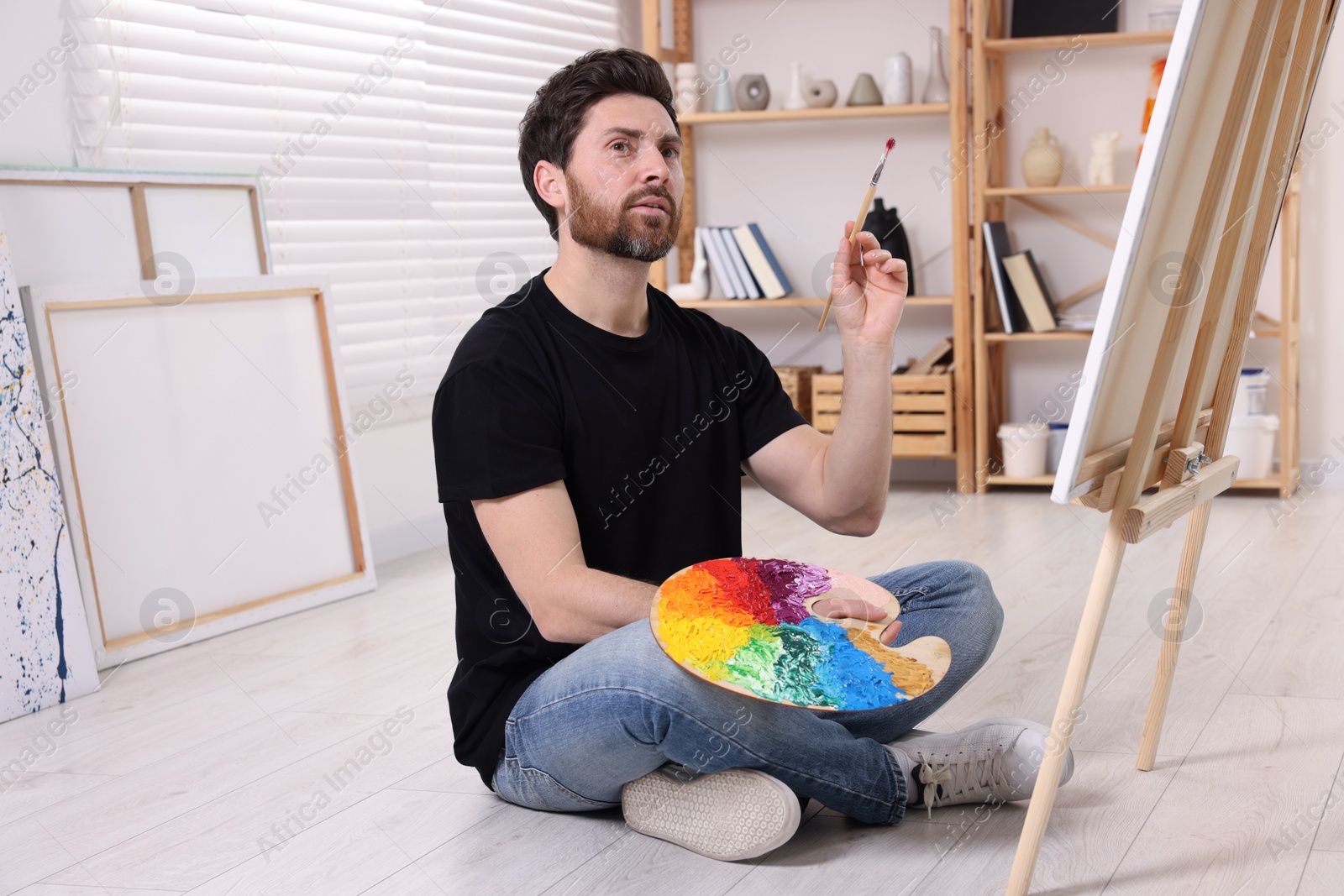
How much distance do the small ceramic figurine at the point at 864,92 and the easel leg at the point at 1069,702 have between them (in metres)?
3.10

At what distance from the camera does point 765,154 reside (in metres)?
4.54

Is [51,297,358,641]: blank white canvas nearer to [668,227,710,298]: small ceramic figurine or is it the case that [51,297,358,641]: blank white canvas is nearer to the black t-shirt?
Result: the black t-shirt

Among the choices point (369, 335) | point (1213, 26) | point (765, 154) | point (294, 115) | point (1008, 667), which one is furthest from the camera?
point (765, 154)

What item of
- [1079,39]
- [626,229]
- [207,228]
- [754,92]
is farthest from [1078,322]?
[626,229]

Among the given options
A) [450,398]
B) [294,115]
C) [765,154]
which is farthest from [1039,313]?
[450,398]

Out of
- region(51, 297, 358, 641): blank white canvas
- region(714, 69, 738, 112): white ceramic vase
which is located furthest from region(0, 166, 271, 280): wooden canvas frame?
region(714, 69, 738, 112): white ceramic vase

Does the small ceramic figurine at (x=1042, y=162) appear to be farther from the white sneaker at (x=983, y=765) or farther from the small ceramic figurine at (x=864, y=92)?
the white sneaker at (x=983, y=765)

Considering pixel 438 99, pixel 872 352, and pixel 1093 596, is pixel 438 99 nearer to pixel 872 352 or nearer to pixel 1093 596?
pixel 872 352

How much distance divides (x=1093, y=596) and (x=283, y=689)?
162cm

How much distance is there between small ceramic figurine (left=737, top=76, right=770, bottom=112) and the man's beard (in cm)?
278

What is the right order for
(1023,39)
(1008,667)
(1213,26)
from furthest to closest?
(1023,39)
(1008,667)
(1213,26)

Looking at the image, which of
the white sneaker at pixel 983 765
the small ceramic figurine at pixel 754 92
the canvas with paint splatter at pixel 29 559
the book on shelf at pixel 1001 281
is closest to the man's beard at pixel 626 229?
the white sneaker at pixel 983 765

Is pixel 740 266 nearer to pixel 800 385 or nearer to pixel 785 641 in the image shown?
A: pixel 800 385

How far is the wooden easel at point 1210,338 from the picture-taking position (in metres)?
1.31
